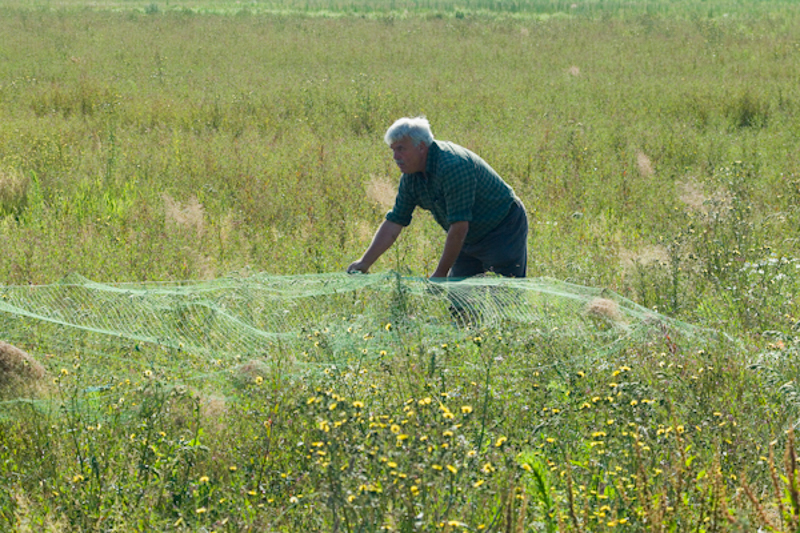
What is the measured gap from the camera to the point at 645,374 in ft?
12.1

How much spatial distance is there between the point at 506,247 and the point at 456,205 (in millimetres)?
592

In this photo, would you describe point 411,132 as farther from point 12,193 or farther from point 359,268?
point 12,193

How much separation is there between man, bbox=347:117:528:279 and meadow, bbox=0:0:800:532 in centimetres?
67

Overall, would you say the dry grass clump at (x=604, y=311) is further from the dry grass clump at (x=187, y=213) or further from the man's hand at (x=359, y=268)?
the dry grass clump at (x=187, y=213)

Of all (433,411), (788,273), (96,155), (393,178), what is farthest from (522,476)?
(96,155)

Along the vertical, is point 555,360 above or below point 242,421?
above

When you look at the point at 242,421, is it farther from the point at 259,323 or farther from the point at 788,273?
the point at 788,273

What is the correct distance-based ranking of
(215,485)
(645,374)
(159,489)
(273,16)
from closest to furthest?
(159,489), (215,485), (645,374), (273,16)

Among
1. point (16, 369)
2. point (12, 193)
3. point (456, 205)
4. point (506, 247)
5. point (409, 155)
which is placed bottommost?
point (12, 193)

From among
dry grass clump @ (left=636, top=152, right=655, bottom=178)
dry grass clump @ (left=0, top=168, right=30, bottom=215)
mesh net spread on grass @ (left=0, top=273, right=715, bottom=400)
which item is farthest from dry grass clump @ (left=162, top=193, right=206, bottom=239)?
dry grass clump @ (left=636, top=152, right=655, bottom=178)

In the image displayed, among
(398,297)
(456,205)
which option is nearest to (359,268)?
(398,297)

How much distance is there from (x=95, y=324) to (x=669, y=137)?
7605mm

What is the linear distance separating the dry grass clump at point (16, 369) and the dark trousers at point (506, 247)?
2647mm

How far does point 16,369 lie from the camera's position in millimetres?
3619
